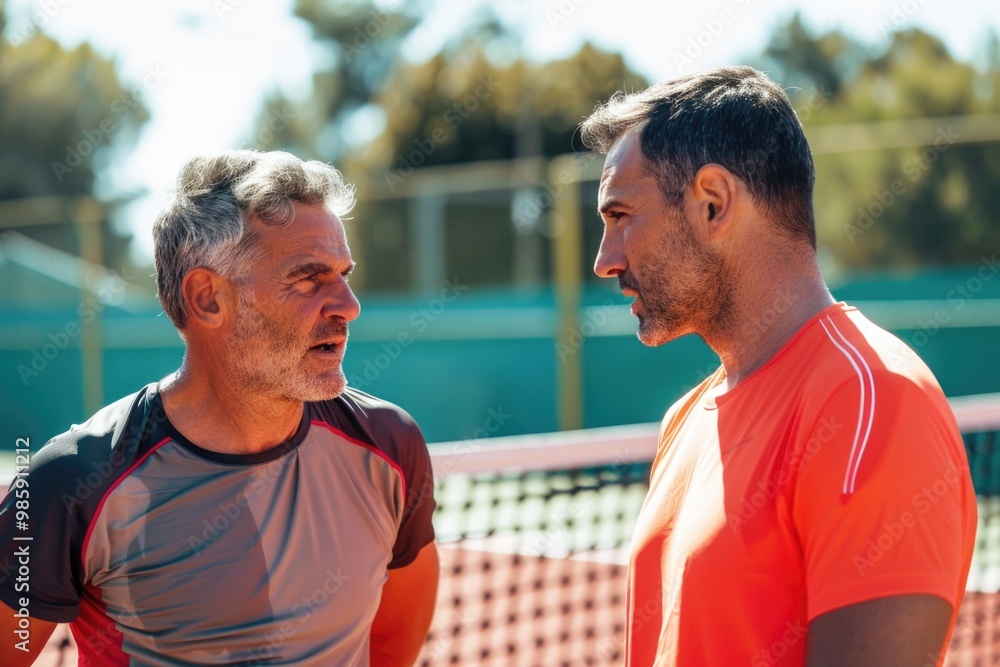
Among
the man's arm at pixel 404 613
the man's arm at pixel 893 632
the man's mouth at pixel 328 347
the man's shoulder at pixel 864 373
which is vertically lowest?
the man's arm at pixel 404 613

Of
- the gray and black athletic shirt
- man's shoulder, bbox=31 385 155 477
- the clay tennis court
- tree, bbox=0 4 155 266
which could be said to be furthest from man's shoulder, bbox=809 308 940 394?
tree, bbox=0 4 155 266

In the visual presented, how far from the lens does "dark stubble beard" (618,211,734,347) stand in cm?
209

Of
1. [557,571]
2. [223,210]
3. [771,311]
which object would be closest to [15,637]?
[223,210]

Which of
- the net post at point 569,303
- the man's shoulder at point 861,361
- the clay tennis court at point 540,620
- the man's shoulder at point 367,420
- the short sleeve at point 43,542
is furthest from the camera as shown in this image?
the net post at point 569,303

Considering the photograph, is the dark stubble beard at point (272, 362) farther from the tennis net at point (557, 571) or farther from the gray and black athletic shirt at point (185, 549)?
the tennis net at point (557, 571)

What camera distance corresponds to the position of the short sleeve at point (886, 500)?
163cm

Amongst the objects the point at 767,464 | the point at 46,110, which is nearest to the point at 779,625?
the point at 767,464

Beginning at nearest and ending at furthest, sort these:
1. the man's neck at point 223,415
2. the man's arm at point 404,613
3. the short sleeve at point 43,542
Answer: the short sleeve at point 43,542 < the man's neck at point 223,415 < the man's arm at point 404,613

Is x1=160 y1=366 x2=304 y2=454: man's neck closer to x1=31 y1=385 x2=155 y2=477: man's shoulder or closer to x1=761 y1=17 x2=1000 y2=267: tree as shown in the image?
x1=31 y1=385 x2=155 y2=477: man's shoulder

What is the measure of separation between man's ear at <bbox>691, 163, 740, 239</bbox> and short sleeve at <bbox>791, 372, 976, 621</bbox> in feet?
1.55

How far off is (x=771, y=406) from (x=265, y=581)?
1.17 meters

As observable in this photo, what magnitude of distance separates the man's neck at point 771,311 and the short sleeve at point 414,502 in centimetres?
89

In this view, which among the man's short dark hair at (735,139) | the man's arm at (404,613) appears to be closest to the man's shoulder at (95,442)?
the man's arm at (404,613)

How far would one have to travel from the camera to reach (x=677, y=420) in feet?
7.96
